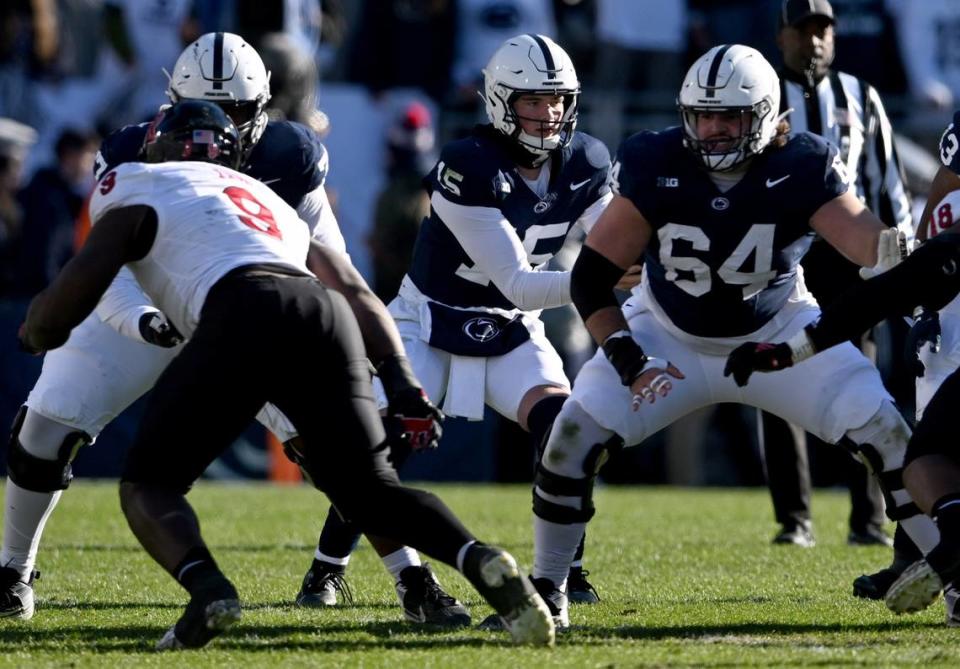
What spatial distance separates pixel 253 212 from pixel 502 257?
4.02ft

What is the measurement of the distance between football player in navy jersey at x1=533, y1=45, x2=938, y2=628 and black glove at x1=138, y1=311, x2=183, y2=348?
3.60 feet

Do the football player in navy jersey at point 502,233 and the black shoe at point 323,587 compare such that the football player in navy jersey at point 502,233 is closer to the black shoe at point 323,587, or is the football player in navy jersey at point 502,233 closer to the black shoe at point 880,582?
the black shoe at point 323,587

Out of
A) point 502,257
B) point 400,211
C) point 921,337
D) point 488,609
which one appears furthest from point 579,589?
point 400,211

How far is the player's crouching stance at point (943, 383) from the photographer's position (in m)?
4.69

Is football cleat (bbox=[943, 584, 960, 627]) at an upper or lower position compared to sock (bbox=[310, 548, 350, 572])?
upper

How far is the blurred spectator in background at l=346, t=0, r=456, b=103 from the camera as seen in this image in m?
11.9

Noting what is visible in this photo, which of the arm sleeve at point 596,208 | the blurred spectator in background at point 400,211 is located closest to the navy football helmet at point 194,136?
the arm sleeve at point 596,208

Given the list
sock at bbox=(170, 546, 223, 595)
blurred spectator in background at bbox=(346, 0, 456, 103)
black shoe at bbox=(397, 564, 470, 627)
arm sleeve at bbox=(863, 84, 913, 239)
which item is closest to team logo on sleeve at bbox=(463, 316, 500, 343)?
black shoe at bbox=(397, 564, 470, 627)

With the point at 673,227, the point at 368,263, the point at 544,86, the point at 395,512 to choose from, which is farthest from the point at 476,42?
the point at 395,512

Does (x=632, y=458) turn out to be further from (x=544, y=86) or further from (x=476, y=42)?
(x=544, y=86)

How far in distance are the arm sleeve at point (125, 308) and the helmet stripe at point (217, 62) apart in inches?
31.2

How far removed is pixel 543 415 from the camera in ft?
18.6

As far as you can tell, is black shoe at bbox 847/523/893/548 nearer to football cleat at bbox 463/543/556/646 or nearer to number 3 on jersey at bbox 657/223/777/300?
number 3 on jersey at bbox 657/223/777/300

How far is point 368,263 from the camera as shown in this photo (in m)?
11.4
